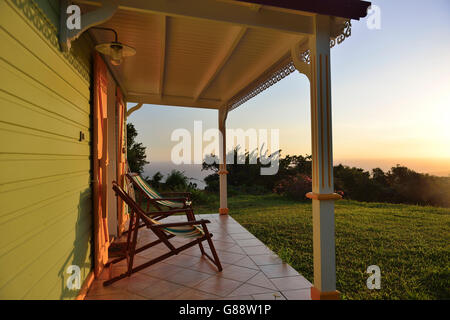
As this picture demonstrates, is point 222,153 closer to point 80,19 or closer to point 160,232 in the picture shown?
point 160,232

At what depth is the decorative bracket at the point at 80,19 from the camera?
1.81 metres

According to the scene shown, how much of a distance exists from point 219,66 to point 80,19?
1956mm

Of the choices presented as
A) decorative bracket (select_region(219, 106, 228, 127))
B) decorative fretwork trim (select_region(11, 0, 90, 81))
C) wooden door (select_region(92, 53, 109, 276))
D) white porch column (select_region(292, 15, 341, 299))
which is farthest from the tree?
white porch column (select_region(292, 15, 341, 299))

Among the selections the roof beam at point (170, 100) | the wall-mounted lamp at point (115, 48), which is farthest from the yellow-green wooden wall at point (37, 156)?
the roof beam at point (170, 100)

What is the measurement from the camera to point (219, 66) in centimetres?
355

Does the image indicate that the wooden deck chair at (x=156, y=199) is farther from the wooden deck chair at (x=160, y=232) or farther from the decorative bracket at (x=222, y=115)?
the decorative bracket at (x=222, y=115)

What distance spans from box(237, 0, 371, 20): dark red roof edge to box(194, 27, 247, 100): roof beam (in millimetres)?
639

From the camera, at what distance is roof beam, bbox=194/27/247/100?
2709 millimetres

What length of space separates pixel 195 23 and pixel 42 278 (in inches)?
91.8

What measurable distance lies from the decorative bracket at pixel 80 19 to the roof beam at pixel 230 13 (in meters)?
0.06

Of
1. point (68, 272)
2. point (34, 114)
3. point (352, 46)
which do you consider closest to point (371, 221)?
point (352, 46)

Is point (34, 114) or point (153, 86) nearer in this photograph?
point (34, 114)
